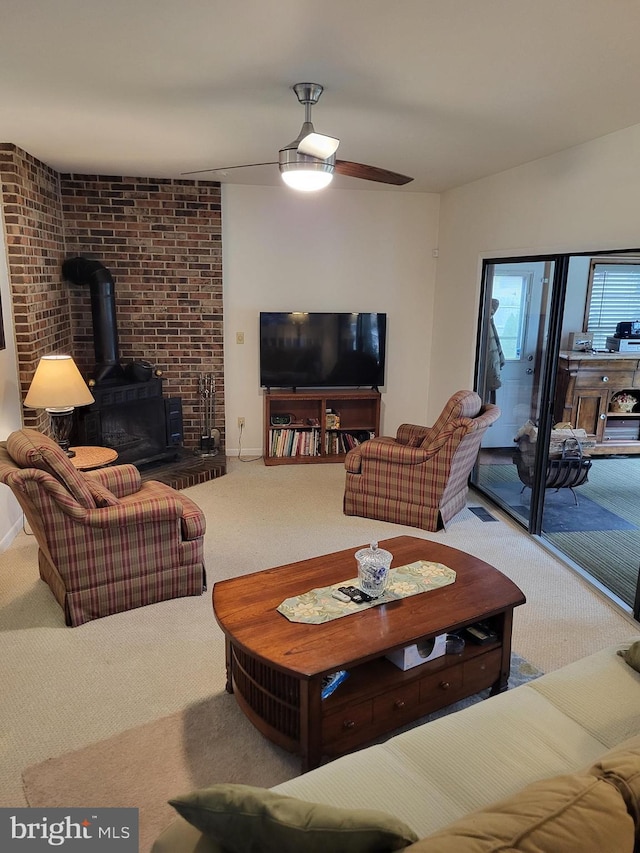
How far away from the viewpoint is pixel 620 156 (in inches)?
129

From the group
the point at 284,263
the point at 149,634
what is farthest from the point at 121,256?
the point at 149,634

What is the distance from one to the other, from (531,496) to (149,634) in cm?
274

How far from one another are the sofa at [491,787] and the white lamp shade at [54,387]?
8.75 ft

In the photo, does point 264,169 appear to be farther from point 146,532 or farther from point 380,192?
point 146,532

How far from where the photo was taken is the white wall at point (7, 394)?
386cm

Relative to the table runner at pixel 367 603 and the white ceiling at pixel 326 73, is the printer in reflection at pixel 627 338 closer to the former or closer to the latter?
the white ceiling at pixel 326 73

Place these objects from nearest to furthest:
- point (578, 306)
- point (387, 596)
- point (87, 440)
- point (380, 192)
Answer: point (387, 596)
point (87, 440)
point (380, 192)
point (578, 306)

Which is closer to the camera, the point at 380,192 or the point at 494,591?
the point at 494,591

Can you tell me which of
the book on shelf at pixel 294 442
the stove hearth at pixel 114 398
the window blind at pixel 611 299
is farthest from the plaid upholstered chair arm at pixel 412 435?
the window blind at pixel 611 299

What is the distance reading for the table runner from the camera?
2.29m

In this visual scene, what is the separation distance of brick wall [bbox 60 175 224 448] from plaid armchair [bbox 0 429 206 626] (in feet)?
8.06

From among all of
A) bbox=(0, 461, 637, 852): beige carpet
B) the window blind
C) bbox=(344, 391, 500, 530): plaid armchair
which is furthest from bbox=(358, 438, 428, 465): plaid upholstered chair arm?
the window blind

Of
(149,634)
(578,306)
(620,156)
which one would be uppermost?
(620,156)

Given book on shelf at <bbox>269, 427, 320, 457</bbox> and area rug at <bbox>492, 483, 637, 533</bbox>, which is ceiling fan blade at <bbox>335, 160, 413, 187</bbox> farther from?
book on shelf at <bbox>269, 427, 320, 457</bbox>
